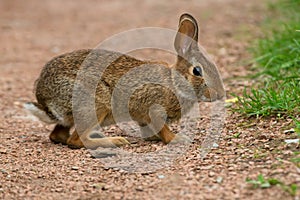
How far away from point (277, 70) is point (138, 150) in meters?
2.15

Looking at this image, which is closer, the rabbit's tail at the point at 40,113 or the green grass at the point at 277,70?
the green grass at the point at 277,70

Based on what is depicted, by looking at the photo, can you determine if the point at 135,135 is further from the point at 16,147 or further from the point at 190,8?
the point at 190,8

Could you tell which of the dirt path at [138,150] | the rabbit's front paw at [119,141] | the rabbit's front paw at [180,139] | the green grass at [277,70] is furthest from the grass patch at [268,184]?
the rabbit's front paw at [119,141]

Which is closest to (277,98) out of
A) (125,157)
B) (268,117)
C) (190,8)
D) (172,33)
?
(268,117)

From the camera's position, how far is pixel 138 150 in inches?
210

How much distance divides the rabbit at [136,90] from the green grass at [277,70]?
0.39 meters

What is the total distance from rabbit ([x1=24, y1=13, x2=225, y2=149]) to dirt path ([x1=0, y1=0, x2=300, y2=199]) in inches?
9.2

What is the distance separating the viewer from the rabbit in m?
5.48

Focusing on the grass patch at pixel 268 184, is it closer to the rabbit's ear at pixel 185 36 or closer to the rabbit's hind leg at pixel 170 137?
the rabbit's hind leg at pixel 170 137

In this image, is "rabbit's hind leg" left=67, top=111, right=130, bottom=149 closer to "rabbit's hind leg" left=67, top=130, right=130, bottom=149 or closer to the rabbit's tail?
"rabbit's hind leg" left=67, top=130, right=130, bottom=149

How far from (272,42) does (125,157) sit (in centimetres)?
306

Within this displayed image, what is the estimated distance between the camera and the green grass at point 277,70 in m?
5.34

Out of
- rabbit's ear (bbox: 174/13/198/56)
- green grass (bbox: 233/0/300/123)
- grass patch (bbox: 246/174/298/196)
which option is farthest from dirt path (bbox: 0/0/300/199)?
rabbit's ear (bbox: 174/13/198/56)

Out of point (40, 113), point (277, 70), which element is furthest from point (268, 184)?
point (277, 70)
